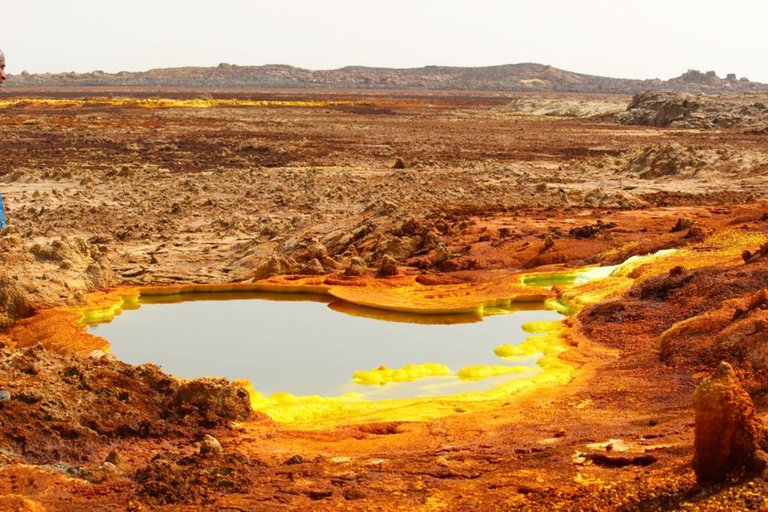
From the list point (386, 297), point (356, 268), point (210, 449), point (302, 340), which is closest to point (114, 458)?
point (210, 449)

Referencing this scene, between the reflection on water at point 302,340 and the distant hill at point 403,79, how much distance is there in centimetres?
12498

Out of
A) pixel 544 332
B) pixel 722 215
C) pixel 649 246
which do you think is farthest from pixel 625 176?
pixel 544 332

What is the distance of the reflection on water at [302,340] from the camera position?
29.0ft

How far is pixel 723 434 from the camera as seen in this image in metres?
4.89

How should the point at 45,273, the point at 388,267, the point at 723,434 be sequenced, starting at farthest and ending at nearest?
1. the point at 388,267
2. the point at 45,273
3. the point at 723,434

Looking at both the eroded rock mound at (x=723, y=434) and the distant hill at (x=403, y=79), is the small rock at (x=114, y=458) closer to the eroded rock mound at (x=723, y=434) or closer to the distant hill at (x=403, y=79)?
the eroded rock mound at (x=723, y=434)

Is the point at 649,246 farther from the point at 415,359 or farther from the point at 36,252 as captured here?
the point at 36,252

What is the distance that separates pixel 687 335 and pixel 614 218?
781 centimetres

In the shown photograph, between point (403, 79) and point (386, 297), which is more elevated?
point (403, 79)

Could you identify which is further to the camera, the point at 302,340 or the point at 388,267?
the point at 388,267

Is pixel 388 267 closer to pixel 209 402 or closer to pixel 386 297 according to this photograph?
pixel 386 297

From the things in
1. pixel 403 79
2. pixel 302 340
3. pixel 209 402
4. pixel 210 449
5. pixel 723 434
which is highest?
pixel 403 79

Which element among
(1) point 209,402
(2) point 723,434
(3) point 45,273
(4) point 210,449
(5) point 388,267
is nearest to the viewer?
(2) point 723,434

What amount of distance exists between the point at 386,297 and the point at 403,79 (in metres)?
147
